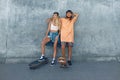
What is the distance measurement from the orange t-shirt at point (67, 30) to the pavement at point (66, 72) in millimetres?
748

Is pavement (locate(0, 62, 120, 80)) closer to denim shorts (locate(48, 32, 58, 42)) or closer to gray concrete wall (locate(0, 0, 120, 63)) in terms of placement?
gray concrete wall (locate(0, 0, 120, 63))

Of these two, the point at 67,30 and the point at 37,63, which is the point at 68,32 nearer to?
the point at 67,30

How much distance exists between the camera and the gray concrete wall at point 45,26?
1307 centimetres

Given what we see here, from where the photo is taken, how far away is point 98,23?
516 inches

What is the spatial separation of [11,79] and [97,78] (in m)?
2.23

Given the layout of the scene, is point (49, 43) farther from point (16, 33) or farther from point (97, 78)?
point (97, 78)

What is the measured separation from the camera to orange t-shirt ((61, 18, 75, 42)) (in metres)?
12.6

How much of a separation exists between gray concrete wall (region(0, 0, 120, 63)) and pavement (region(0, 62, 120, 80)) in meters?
0.53

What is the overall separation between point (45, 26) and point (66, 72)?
1830 millimetres

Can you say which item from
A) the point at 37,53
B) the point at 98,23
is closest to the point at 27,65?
the point at 37,53

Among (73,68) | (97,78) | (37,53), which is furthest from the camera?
(37,53)

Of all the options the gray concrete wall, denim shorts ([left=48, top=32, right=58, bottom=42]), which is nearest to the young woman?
denim shorts ([left=48, top=32, right=58, bottom=42])

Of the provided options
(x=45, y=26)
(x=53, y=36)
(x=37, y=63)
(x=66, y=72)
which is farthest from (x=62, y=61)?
(x=45, y=26)

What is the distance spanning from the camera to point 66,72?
1195 centimetres
